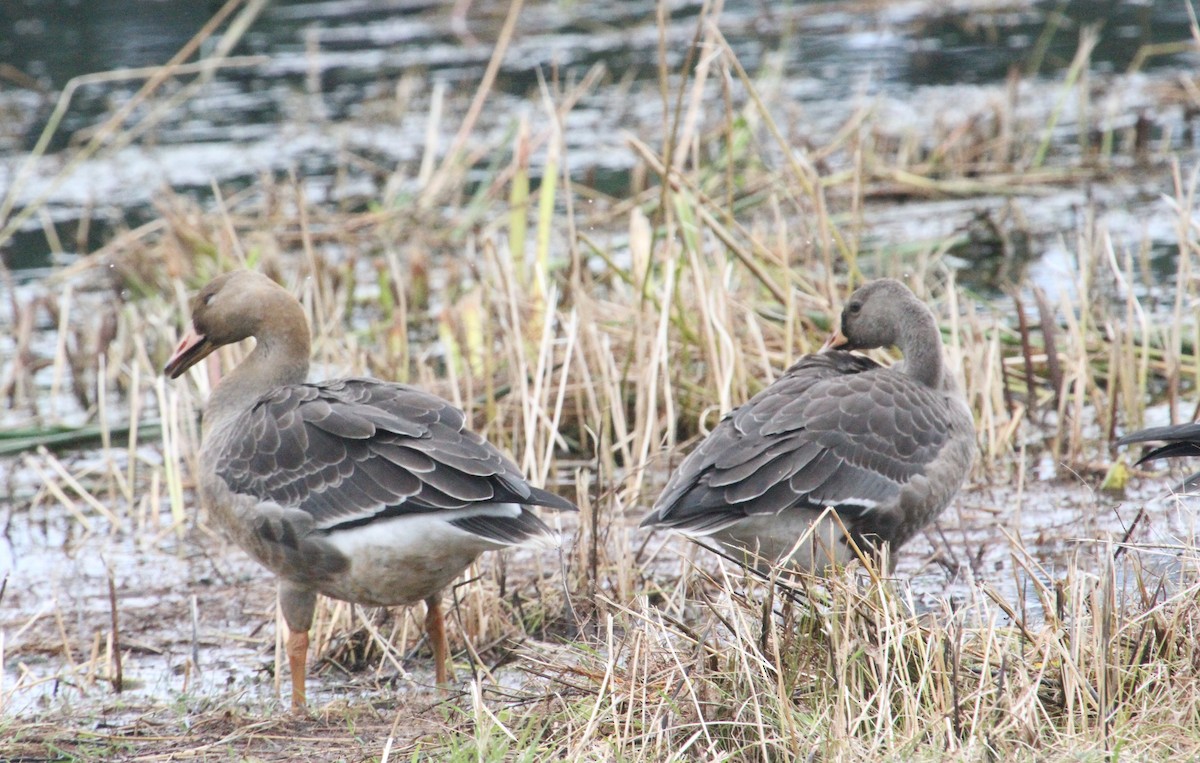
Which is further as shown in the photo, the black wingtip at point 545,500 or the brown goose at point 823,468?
the brown goose at point 823,468

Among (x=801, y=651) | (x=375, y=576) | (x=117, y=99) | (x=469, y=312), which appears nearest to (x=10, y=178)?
(x=117, y=99)

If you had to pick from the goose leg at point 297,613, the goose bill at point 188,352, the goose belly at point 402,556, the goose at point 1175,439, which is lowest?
the goose leg at point 297,613

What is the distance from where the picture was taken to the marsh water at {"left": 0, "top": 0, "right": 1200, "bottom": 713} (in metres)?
6.08

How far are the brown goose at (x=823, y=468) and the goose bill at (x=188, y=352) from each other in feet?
6.18

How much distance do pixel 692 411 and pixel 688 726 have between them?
3.47 metres

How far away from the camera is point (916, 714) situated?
370 centimetres

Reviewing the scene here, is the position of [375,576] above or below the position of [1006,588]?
above

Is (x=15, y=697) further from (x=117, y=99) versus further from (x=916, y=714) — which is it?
(x=117, y=99)

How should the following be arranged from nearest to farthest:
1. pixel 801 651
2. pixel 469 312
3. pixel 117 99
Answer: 1. pixel 801 651
2. pixel 469 312
3. pixel 117 99

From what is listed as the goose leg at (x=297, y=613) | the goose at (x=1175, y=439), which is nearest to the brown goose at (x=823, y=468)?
the goose at (x=1175, y=439)

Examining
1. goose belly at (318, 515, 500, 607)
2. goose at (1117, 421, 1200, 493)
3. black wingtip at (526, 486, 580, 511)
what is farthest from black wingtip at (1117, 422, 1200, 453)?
goose belly at (318, 515, 500, 607)

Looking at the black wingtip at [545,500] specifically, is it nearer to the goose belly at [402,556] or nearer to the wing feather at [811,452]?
the goose belly at [402,556]

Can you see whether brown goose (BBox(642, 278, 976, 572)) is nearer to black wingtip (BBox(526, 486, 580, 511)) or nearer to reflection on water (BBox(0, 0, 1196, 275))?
black wingtip (BBox(526, 486, 580, 511))

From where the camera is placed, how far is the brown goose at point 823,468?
489cm
